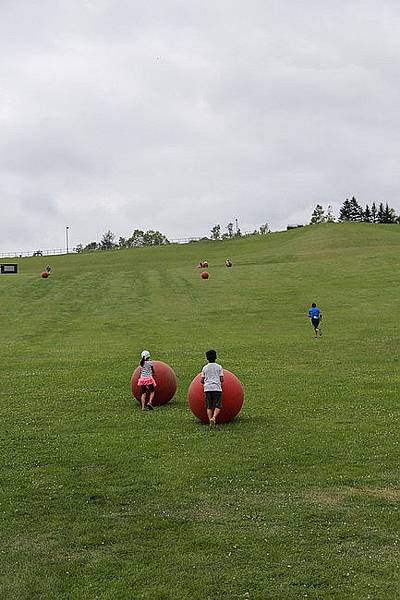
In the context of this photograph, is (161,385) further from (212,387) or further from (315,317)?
(315,317)

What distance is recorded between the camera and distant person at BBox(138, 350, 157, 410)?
66.7 ft

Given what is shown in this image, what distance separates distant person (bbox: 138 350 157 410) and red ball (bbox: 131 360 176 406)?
0.24m

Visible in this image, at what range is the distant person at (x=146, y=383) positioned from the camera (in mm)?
20344

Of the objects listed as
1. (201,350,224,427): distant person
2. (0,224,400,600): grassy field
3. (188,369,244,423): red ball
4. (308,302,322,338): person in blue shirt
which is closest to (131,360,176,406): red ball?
(0,224,400,600): grassy field

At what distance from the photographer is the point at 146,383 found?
20422mm

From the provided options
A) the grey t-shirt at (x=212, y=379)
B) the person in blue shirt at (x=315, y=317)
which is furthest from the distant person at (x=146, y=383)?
the person in blue shirt at (x=315, y=317)

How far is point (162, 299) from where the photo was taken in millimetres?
58562

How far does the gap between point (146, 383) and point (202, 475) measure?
23.4 feet

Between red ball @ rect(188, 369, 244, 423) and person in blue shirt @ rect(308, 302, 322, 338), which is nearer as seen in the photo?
red ball @ rect(188, 369, 244, 423)

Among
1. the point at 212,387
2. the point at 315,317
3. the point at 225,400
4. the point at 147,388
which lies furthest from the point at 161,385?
the point at 315,317

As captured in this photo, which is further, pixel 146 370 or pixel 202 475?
pixel 146 370

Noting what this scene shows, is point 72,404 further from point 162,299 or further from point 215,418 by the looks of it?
point 162,299

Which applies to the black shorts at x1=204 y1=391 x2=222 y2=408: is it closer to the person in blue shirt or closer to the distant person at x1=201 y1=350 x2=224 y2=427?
the distant person at x1=201 y1=350 x2=224 y2=427

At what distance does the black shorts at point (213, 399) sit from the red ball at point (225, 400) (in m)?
0.17
